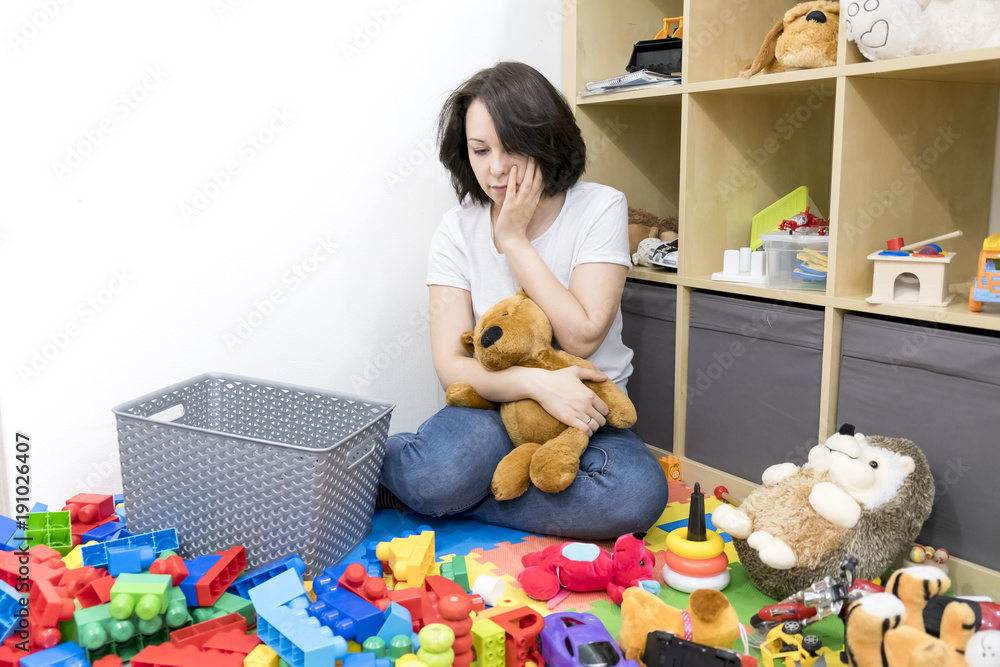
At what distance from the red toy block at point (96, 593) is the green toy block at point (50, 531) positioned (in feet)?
0.71

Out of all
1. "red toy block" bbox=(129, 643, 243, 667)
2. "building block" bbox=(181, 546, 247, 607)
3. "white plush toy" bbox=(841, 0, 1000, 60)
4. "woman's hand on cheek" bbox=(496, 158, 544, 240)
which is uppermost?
"white plush toy" bbox=(841, 0, 1000, 60)

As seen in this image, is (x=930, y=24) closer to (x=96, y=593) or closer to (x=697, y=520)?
(x=697, y=520)

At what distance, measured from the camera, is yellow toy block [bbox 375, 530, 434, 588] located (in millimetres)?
1104

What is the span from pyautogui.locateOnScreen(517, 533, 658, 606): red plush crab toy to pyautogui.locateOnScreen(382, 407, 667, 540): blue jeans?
7 centimetres

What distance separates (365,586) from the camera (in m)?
1.02

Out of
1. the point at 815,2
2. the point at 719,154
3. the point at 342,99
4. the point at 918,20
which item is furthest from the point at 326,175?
the point at 918,20

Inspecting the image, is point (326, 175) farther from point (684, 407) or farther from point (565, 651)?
point (565, 651)

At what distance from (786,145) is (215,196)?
1.09 metres

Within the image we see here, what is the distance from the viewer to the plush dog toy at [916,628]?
0.77m

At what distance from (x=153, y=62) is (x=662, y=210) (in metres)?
1.10
